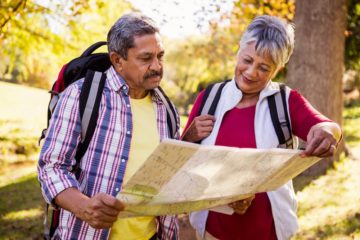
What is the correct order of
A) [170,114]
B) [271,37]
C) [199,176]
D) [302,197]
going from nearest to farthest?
1. [199,176]
2. [271,37]
3. [170,114]
4. [302,197]

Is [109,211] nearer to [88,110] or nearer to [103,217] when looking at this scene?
[103,217]

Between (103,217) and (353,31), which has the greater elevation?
(353,31)

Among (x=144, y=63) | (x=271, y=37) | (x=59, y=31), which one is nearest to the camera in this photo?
(x=144, y=63)

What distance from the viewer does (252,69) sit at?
229 cm

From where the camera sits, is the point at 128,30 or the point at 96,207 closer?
the point at 96,207

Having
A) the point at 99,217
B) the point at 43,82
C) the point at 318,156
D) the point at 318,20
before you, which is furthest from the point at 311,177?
the point at 43,82

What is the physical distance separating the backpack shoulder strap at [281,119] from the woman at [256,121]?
0.07 ft

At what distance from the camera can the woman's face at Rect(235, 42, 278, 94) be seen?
2.28 m

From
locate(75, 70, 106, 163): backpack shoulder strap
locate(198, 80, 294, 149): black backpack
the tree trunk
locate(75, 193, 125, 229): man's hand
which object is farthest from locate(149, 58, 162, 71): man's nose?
the tree trunk

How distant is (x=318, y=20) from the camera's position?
670cm

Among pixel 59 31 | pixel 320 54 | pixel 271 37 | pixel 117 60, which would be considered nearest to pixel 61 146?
pixel 117 60

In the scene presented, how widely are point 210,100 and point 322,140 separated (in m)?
0.76

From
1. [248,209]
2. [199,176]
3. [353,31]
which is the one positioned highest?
[353,31]

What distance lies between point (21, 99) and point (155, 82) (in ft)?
64.0
